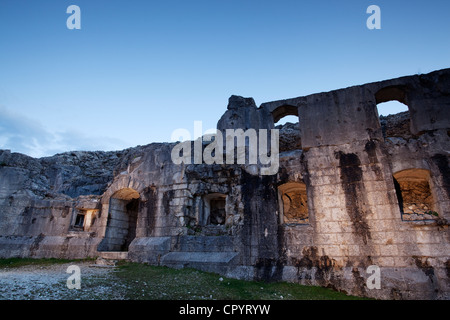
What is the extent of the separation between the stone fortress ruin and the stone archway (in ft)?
0.16

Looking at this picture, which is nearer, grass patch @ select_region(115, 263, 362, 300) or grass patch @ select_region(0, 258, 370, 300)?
grass patch @ select_region(0, 258, 370, 300)

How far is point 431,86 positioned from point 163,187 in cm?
955

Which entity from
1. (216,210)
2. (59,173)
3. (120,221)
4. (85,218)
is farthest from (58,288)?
(59,173)

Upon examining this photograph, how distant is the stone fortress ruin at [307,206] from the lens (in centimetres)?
691

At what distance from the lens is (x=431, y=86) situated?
802cm

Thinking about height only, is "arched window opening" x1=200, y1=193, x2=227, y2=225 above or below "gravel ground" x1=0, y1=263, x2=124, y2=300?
above

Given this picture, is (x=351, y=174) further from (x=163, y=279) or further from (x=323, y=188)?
(x=163, y=279)

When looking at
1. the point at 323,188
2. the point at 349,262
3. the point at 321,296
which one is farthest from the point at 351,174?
the point at 321,296

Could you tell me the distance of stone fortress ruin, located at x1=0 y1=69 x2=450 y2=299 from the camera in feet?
22.7

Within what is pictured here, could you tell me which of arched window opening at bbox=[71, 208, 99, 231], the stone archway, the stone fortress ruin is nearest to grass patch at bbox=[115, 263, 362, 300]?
the stone fortress ruin

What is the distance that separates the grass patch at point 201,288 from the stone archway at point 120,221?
3603 millimetres

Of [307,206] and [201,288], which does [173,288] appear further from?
[307,206]

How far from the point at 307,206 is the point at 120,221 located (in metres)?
8.05

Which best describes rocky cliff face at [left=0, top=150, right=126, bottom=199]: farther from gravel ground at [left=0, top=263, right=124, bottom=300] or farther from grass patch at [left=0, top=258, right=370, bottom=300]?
grass patch at [left=0, top=258, right=370, bottom=300]
